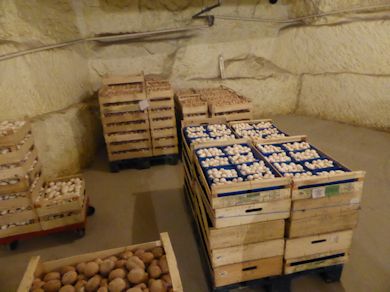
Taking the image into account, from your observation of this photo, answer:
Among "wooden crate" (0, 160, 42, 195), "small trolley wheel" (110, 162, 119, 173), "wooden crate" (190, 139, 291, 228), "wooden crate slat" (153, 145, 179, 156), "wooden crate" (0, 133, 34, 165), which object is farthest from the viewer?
"wooden crate slat" (153, 145, 179, 156)

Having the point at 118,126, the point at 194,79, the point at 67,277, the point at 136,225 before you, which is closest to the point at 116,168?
the point at 118,126

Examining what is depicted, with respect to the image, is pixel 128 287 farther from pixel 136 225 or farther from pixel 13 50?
pixel 13 50

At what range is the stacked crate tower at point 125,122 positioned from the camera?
175 inches

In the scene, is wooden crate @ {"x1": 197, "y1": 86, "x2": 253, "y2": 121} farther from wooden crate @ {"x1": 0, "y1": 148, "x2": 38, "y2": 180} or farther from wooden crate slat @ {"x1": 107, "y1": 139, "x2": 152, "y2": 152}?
wooden crate @ {"x1": 0, "y1": 148, "x2": 38, "y2": 180}

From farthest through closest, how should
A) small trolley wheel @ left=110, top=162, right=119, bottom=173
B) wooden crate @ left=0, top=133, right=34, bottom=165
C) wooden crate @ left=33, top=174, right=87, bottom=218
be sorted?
small trolley wheel @ left=110, top=162, right=119, bottom=173, wooden crate @ left=33, top=174, right=87, bottom=218, wooden crate @ left=0, top=133, right=34, bottom=165

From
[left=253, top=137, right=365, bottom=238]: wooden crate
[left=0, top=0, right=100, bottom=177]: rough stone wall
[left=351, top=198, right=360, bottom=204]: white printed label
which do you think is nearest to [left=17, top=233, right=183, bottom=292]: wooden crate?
[left=253, top=137, right=365, bottom=238]: wooden crate

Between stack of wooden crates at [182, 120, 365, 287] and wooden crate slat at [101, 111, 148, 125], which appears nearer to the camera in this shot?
stack of wooden crates at [182, 120, 365, 287]

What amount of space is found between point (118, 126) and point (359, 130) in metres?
4.61

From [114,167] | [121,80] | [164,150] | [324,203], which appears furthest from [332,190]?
[121,80]

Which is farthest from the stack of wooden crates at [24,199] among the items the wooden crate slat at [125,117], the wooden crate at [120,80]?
the wooden crate at [120,80]

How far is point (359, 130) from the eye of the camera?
564 centimetres

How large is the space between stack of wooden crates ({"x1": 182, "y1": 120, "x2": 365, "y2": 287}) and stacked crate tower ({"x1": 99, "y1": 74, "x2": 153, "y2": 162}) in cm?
241

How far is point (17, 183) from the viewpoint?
9.36 ft

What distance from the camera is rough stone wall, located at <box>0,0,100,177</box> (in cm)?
358
